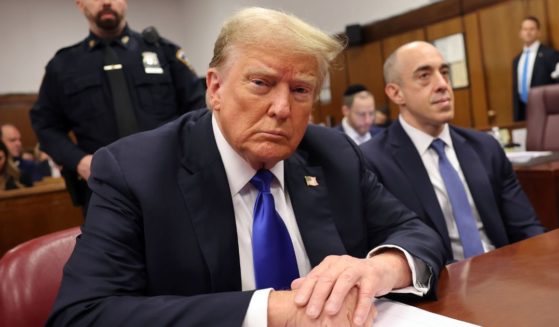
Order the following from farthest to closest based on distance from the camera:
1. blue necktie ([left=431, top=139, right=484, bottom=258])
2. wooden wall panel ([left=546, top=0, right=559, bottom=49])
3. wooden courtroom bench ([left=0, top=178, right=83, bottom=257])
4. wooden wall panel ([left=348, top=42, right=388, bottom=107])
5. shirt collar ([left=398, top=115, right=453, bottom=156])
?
wooden wall panel ([left=348, top=42, right=388, bottom=107]), wooden wall panel ([left=546, top=0, right=559, bottom=49]), wooden courtroom bench ([left=0, top=178, right=83, bottom=257]), shirt collar ([left=398, top=115, right=453, bottom=156]), blue necktie ([left=431, top=139, right=484, bottom=258])

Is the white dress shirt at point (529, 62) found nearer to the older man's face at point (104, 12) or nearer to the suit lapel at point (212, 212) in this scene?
the older man's face at point (104, 12)

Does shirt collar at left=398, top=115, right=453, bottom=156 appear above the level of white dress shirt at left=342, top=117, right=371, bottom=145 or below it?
above

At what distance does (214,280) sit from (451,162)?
140cm

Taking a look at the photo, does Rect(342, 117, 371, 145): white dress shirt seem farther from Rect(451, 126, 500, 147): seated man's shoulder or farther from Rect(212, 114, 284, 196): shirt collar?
Rect(212, 114, 284, 196): shirt collar

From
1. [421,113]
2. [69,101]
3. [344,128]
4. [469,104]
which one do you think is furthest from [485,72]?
[69,101]

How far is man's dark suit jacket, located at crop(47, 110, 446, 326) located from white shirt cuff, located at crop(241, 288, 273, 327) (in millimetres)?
15

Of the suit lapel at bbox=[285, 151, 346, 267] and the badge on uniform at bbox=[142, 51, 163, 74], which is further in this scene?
the badge on uniform at bbox=[142, 51, 163, 74]

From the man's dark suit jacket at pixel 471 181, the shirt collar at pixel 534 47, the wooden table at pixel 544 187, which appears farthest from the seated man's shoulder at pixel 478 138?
the shirt collar at pixel 534 47

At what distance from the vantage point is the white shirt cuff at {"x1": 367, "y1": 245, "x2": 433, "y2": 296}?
3.36ft

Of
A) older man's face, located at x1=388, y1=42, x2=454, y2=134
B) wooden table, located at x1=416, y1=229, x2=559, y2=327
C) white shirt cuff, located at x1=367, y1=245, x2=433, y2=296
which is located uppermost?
older man's face, located at x1=388, y1=42, x2=454, y2=134

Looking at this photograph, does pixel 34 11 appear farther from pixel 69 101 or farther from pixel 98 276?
pixel 98 276

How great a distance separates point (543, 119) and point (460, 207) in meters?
2.44

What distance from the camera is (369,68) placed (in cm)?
981

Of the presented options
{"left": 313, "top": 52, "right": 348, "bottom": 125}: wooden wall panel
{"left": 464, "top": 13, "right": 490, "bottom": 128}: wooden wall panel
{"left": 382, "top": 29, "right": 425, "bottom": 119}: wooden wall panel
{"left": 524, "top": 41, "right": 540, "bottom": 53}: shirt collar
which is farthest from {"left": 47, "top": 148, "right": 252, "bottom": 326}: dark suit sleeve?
{"left": 313, "top": 52, "right": 348, "bottom": 125}: wooden wall panel
